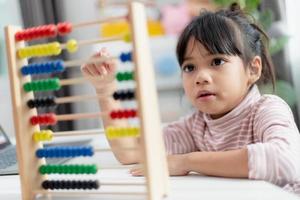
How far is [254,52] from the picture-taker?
990 mm

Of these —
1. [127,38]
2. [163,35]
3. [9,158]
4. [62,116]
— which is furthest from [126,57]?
[163,35]

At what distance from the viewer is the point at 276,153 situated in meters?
0.74

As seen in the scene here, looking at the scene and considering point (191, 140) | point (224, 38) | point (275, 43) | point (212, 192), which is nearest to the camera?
point (212, 192)

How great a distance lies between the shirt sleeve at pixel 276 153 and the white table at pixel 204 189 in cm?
3

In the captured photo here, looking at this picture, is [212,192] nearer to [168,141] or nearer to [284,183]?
[284,183]

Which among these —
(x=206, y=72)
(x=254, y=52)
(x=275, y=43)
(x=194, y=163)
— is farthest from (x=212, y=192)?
(x=275, y=43)

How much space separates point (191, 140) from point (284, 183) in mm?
316

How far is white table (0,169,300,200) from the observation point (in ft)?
2.11

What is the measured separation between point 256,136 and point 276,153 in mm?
158

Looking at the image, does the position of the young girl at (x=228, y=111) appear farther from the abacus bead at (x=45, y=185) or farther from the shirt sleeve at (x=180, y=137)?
the abacus bead at (x=45, y=185)

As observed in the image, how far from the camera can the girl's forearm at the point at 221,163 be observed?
0.75m

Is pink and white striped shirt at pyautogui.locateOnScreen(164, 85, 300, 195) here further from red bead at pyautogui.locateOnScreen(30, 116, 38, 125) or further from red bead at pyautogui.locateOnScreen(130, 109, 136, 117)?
red bead at pyautogui.locateOnScreen(30, 116, 38, 125)

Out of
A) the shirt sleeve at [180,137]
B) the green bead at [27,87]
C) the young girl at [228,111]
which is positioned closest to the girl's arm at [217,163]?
the young girl at [228,111]

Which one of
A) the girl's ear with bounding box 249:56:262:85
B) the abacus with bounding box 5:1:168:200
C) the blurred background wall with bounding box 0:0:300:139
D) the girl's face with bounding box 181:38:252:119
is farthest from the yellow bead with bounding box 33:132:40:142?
the blurred background wall with bounding box 0:0:300:139
